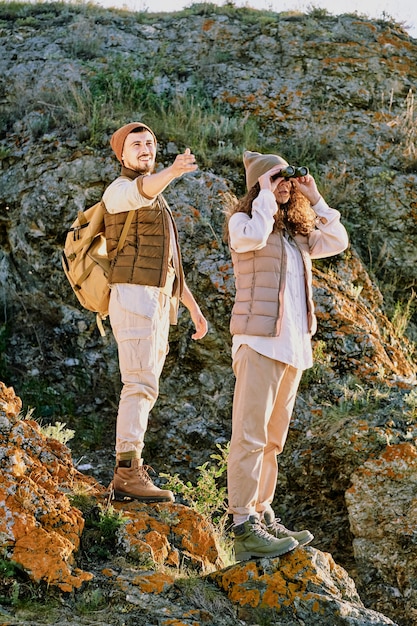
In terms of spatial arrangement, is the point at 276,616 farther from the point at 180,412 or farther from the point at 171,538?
the point at 180,412

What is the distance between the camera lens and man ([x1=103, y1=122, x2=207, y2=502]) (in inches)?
165

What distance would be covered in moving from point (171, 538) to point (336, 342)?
→ 2.79m

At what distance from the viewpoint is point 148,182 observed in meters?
4.04

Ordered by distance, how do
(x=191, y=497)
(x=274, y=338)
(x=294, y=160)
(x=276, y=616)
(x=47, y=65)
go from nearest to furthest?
(x=276, y=616) → (x=274, y=338) → (x=191, y=497) → (x=294, y=160) → (x=47, y=65)

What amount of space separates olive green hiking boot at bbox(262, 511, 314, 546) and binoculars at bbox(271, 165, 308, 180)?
1768 millimetres

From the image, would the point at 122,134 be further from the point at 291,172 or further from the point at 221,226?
the point at 221,226

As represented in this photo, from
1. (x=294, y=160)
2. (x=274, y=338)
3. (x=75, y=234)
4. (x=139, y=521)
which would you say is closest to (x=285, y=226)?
(x=274, y=338)

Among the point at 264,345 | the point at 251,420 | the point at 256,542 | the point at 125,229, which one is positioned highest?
the point at 125,229

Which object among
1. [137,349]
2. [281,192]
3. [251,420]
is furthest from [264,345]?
[281,192]

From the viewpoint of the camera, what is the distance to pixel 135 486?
4.26 metres

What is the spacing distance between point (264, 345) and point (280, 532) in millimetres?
966

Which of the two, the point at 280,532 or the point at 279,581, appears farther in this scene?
the point at 280,532

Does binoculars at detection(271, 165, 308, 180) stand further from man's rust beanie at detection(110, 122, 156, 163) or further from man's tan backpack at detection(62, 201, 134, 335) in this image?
man's tan backpack at detection(62, 201, 134, 335)

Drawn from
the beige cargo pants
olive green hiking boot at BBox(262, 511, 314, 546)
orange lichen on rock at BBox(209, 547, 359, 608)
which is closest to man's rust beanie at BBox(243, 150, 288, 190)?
the beige cargo pants
